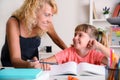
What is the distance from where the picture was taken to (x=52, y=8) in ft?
4.91

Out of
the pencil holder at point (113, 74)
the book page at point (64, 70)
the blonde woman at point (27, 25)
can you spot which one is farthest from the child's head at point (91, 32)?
the pencil holder at point (113, 74)

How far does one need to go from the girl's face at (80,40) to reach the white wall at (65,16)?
192 cm

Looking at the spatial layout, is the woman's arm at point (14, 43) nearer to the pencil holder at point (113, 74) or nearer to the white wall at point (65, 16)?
the pencil holder at point (113, 74)

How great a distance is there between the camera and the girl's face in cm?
146

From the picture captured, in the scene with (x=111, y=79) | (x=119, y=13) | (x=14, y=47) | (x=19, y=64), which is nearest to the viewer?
(x=111, y=79)

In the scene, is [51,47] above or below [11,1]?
below

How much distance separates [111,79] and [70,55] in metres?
0.72

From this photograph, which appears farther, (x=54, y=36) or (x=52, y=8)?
(x=54, y=36)

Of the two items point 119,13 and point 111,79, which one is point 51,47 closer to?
point 119,13

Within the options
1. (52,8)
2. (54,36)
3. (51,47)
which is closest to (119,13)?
(51,47)

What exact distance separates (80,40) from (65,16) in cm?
205

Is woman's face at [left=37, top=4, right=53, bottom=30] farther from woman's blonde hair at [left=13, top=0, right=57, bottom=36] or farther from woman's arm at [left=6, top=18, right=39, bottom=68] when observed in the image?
woman's arm at [left=6, top=18, right=39, bottom=68]

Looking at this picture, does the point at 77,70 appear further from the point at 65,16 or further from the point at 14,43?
the point at 65,16

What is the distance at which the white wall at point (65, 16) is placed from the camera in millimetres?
3418
